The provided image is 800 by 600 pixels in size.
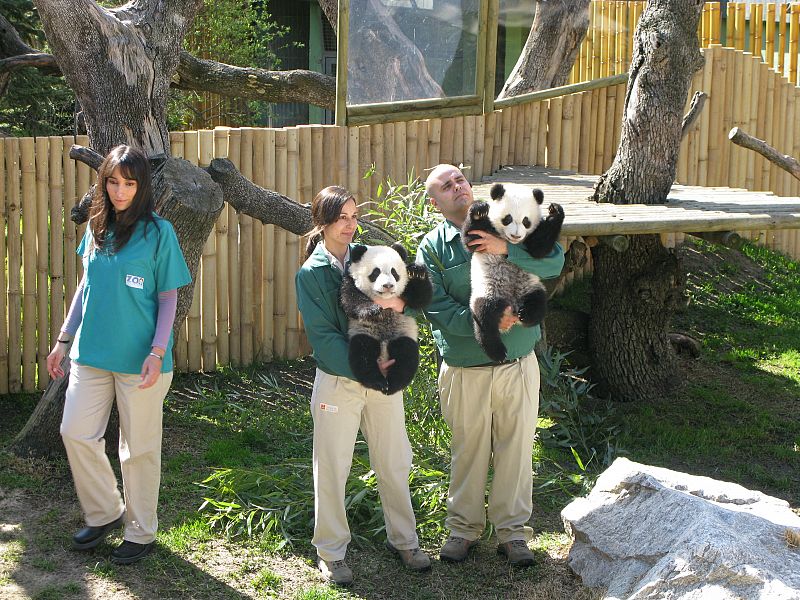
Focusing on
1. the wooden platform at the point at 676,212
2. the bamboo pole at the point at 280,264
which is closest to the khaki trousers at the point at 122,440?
the wooden platform at the point at 676,212

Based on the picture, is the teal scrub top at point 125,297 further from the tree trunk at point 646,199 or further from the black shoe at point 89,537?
the tree trunk at point 646,199

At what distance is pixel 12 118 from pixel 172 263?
6894 millimetres

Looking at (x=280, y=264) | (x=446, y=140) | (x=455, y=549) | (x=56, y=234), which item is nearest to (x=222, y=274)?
(x=280, y=264)


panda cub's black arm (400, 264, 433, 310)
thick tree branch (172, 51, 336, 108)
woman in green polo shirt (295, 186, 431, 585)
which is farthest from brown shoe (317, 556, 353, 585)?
thick tree branch (172, 51, 336, 108)

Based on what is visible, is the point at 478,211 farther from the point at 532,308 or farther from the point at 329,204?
the point at 329,204

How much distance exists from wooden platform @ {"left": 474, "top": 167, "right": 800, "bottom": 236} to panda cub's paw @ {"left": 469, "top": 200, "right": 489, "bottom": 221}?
52.2 inches

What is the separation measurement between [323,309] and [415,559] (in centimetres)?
120

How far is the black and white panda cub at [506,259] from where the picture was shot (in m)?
4.10

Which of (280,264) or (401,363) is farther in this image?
(280,264)

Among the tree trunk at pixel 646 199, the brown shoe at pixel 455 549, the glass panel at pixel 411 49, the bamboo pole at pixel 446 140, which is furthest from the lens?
the bamboo pole at pixel 446 140

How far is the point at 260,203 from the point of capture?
19.0 ft

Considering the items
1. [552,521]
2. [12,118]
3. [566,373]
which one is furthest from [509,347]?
[12,118]

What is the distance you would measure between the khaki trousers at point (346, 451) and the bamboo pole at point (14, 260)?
295cm

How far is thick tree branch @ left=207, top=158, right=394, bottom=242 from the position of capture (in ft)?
18.6
